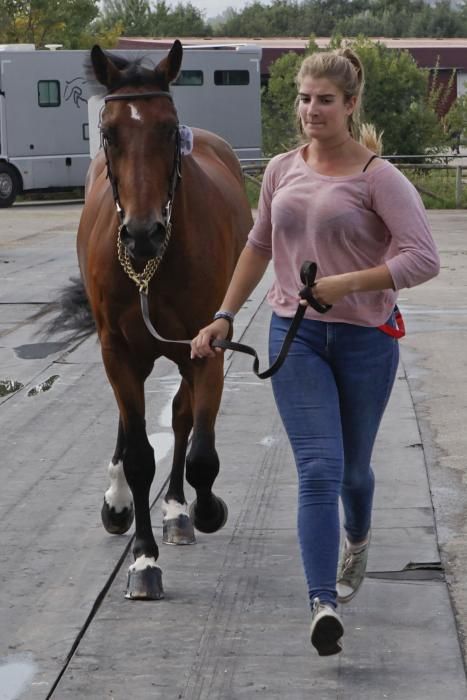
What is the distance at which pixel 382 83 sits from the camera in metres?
35.1

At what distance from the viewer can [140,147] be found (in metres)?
5.32

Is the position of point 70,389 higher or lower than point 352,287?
lower

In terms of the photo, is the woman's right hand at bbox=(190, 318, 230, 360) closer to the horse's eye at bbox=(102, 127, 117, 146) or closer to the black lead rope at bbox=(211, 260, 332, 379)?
the black lead rope at bbox=(211, 260, 332, 379)

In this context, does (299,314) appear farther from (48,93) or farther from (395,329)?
(48,93)

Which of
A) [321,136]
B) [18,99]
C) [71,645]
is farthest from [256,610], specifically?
[18,99]

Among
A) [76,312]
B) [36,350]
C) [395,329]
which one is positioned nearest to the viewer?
[395,329]

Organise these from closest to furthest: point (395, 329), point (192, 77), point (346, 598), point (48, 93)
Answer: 1. point (395, 329)
2. point (346, 598)
3. point (48, 93)
4. point (192, 77)

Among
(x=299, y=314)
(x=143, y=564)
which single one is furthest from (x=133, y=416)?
(x=299, y=314)

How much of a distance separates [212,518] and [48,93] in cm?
2938

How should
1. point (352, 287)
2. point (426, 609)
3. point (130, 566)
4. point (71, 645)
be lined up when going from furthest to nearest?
point (130, 566), point (426, 609), point (71, 645), point (352, 287)

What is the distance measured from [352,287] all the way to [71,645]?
1597mm

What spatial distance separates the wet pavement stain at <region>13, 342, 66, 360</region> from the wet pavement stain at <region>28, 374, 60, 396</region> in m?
1.14

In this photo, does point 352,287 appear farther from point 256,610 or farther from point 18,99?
point 18,99

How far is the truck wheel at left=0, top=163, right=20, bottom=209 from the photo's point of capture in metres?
33.5
